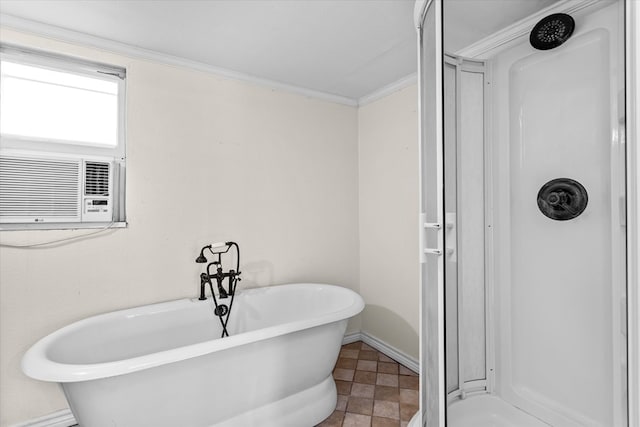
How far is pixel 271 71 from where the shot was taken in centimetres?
242

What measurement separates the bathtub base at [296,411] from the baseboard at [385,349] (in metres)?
0.79

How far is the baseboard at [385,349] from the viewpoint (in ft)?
7.98

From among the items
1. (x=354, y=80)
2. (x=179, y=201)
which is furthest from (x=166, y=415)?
(x=354, y=80)

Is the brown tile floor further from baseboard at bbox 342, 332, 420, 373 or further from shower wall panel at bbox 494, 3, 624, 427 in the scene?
shower wall panel at bbox 494, 3, 624, 427

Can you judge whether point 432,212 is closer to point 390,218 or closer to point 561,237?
point 561,237

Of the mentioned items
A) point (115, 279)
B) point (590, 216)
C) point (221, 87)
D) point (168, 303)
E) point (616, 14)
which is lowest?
point (168, 303)

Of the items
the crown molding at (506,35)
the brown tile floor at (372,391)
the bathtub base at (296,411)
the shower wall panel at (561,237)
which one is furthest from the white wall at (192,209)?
the crown molding at (506,35)

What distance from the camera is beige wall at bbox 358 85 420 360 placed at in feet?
8.09

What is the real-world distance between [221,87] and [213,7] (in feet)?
2.59

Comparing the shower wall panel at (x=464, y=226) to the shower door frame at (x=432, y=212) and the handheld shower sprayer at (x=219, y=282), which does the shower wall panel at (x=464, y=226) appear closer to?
the shower door frame at (x=432, y=212)

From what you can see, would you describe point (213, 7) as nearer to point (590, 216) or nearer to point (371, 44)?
point (371, 44)

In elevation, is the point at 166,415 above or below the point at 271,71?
below

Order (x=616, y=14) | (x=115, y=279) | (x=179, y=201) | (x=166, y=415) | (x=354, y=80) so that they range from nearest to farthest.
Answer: (x=616, y=14)
(x=166, y=415)
(x=115, y=279)
(x=179, y=201)
(x=354, y=80)

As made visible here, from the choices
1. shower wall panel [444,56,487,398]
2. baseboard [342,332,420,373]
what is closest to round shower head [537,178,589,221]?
shower wall panel [444,56,487,398]
